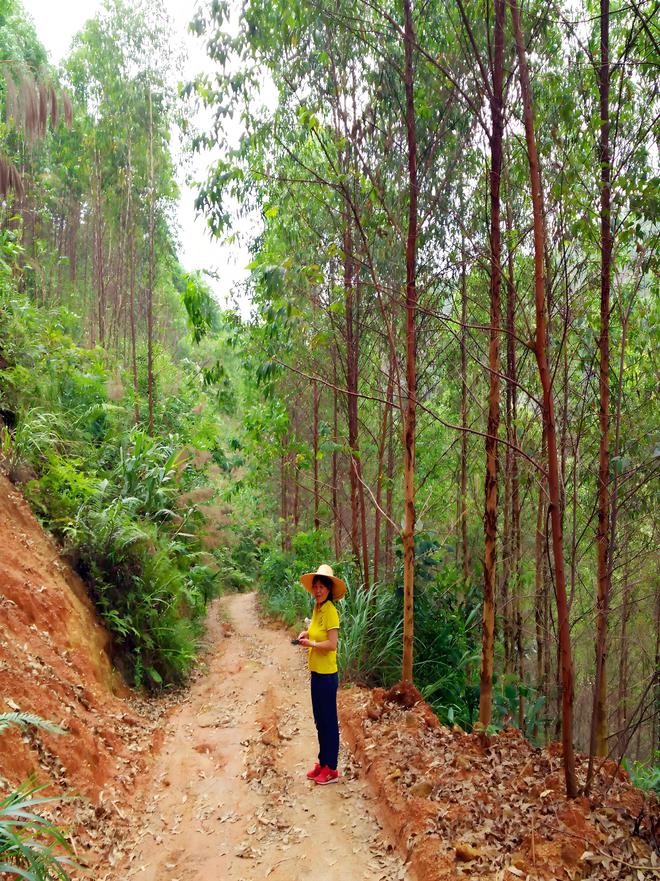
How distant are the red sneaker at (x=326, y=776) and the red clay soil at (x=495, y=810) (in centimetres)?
26

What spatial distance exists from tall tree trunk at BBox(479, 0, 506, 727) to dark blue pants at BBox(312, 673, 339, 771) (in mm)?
1179

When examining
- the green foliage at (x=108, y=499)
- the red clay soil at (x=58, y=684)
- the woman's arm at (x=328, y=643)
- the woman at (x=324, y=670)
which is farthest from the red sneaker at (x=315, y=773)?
the green foliage at (x=108, y=499)

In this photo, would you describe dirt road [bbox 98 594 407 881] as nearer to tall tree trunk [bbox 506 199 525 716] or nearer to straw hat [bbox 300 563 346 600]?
straw hat [bbox 300 563 346 600]

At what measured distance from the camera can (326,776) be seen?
508 cm

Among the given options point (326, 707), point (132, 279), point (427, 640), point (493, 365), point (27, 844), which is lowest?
point (427, 640)

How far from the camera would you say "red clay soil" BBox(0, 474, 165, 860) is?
4.46m

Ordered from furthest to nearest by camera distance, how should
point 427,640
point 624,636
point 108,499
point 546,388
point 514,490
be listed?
1. point 624,636
2. point 514,490
3. point 108,499
4. point 427,640
5. point 546,388

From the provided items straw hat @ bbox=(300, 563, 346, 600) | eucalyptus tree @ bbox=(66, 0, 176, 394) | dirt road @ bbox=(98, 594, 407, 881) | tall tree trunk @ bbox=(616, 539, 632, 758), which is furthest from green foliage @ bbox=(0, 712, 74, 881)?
eucalyptus tree @ bbox=(66, 0, 176, 394)

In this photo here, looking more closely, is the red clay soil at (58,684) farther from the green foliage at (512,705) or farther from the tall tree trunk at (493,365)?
the green foliage at (512,705)

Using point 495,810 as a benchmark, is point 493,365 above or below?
above

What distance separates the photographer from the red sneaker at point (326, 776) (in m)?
5.06

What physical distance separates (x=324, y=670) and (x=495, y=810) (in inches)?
58.0

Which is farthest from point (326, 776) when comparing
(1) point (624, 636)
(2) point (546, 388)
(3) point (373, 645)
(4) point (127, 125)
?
(4) point (127, 125)

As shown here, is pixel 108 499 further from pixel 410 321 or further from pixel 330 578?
pixel 410 321
